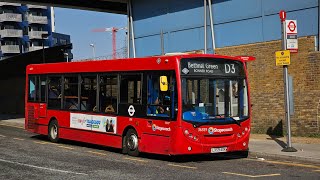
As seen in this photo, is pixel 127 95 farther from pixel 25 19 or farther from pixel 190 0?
pixel 25 19

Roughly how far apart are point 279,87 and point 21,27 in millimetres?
83145

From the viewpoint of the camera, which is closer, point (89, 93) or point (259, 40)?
point (89, 93)

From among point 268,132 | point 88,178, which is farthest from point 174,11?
point 88,178

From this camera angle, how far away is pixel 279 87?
61.2 ft

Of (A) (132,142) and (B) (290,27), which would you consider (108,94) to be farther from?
(B) (290,27)

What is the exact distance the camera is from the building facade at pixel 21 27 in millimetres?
91562

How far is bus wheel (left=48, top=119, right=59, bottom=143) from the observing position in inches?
708

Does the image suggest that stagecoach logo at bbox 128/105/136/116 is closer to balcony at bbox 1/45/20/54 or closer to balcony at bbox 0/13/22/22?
balcony at bbox 1/45/20/54

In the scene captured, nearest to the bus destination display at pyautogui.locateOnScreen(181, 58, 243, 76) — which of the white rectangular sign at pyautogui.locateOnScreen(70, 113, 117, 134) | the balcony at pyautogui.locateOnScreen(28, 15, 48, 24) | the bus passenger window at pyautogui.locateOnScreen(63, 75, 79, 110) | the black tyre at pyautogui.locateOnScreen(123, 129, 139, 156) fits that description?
the black tyre at pyautogui.locateOnScreen(123, 129, 139, 156)

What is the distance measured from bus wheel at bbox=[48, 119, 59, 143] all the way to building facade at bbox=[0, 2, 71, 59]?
→ 72087 millimetres

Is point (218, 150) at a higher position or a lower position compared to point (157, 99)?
lower

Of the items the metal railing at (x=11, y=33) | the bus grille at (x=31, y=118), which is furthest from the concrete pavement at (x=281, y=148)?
the metal railing at (x=11, y=33)

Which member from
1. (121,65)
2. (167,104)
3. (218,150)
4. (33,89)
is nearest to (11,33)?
(33,89)

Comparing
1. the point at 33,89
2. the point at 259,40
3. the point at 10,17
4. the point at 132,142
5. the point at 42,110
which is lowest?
the point at 132,142
